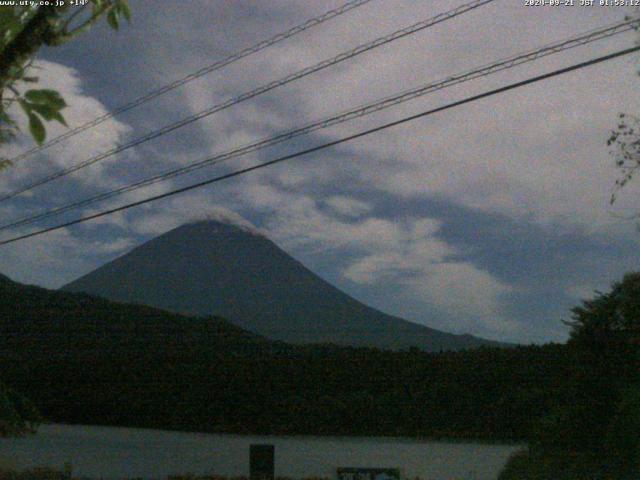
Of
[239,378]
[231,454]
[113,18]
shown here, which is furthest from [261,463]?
[239,378]

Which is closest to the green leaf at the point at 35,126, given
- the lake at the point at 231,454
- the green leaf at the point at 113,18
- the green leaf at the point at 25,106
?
the green leaf at the point at 25,106

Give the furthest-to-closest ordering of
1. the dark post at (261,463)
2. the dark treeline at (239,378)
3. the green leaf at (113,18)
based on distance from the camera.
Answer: the dark treeline at (239,378) → the dark post at (261,463) → the green leaf at (113,18)

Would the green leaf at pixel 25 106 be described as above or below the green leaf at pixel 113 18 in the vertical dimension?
below

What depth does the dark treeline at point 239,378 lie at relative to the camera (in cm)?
1551

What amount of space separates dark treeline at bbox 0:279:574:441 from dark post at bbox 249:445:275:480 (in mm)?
5579

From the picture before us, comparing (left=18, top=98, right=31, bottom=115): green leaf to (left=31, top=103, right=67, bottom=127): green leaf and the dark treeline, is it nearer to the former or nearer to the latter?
(left=31, top=103, right=67, bottom=127): green leaf

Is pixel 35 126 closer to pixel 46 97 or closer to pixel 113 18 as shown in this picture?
pixel 46 97

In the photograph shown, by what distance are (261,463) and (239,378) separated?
9107 mm

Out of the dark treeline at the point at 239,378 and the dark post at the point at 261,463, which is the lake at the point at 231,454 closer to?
the dark treeline at the point at 239,378

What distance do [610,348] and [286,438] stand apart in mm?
8418

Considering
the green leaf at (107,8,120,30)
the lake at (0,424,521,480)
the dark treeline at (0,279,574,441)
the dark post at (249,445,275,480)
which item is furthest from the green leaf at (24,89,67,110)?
the dark treeline at (0,279,574,441)

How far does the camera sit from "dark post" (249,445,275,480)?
942cm

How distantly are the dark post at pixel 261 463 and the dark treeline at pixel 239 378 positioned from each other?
18.3 ft

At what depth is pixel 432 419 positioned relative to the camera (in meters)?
16.0
